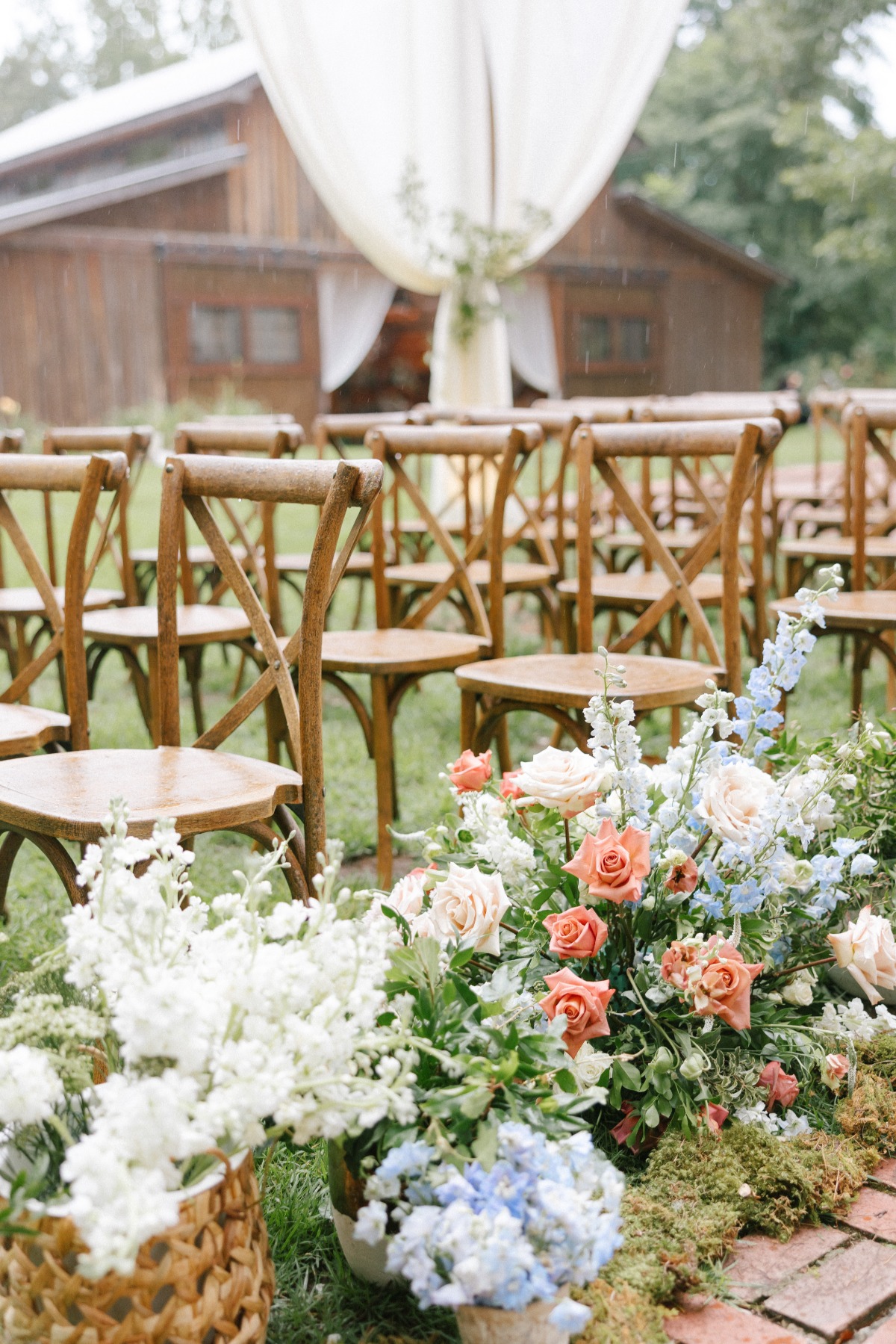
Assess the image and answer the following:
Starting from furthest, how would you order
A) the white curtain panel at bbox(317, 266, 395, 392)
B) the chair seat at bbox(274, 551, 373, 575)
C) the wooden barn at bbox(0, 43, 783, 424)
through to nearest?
the white curtain panel at bbox(317, 266, 395, 392)
the wooden barn at bbox(0, 43, 783, 424)
the chair seat at bbox(274, 551, 373, 575)

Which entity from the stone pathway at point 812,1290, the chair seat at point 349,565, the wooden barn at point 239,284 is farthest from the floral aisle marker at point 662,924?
the wooden barn at point 239,284

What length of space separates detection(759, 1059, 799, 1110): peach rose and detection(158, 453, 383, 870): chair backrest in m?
0.73

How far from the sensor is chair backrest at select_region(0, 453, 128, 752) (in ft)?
8.20

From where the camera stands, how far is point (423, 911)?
196cm

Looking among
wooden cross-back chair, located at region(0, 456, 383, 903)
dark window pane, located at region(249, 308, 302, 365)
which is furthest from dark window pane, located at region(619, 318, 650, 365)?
wooden cross-back chair, located at region(0, 456, 383, 903)

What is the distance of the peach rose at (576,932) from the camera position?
179 cm

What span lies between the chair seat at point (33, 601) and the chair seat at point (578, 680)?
1414mm

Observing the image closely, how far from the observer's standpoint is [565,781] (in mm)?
1923

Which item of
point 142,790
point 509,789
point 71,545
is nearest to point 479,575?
point 71,545

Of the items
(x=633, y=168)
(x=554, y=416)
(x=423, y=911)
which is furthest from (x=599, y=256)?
(x=423, y=911)

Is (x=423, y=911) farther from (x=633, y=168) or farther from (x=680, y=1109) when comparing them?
(x=633, y=168)

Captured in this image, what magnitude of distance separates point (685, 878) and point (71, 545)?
4.15 ft

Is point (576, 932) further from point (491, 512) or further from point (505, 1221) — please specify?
point (491, 512)

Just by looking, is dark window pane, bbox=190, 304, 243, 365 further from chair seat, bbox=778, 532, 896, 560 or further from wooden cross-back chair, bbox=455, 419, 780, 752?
wooden cross-back chair, bbox=455, 419, 780, 752
